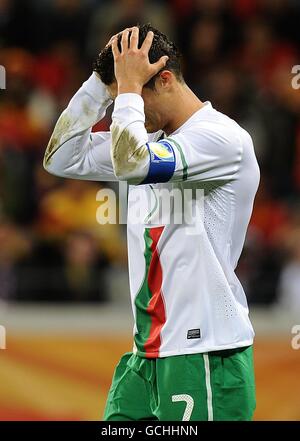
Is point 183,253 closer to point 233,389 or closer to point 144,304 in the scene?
point 144,304

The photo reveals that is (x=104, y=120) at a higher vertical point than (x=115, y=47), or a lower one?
higher

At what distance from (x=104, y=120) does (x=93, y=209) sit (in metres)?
0.90

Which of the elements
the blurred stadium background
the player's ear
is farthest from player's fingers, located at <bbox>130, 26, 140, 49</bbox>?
the blurred stadium background

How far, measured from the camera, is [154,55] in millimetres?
3811

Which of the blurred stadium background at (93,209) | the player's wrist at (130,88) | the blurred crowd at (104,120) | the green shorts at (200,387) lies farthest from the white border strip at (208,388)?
the blurred crowd at (104,120)

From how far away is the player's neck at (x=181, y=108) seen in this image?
387 centimetres

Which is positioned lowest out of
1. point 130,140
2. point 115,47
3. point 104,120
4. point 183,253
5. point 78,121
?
point 183,253

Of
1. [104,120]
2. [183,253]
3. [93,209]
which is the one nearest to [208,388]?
[183,253]

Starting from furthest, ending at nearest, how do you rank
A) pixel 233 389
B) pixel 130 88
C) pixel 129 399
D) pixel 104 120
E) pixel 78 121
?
pixel 104 120, pixel 78 121, pixel 129 399, pixel 233 389, pixel 130 88

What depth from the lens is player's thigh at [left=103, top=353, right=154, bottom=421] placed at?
3.89 metres

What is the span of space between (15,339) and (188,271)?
11.0 feet

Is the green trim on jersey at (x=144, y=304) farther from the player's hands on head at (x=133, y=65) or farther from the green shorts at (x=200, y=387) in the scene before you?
the player's hands on head at (x=133, y=65)

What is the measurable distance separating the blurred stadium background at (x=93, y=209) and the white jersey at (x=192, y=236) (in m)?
3.11
